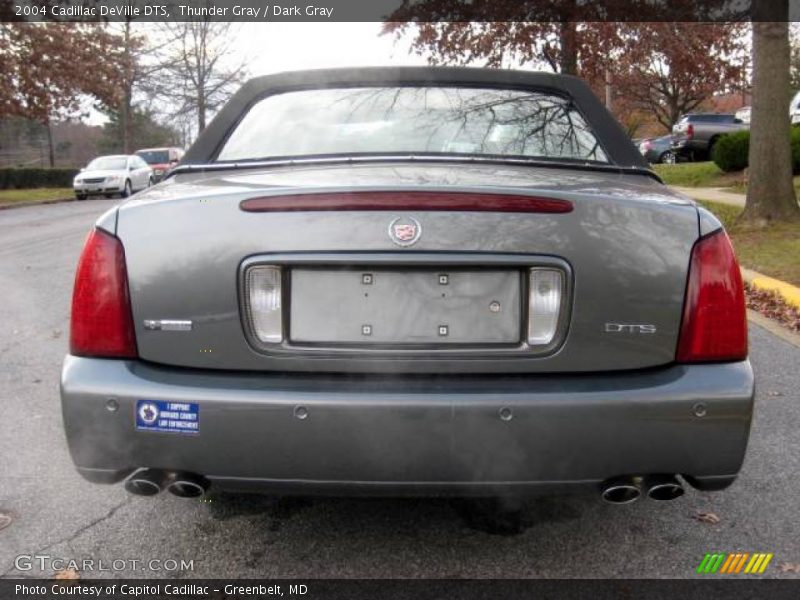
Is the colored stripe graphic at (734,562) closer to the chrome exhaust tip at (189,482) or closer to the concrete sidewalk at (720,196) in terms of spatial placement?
the chrome exhaust tip at (189,482)

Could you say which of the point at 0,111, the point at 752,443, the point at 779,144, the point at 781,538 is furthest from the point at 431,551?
the point at 0,111

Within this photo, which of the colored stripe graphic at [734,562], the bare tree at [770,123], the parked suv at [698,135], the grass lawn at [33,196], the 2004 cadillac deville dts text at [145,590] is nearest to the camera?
the 2004 cadillac deville dts text at [145,590]

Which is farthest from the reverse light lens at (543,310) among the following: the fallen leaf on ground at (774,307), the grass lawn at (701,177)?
the grass lawn at (701,177)

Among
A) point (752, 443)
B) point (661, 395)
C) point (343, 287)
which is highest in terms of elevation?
point (343, 287)

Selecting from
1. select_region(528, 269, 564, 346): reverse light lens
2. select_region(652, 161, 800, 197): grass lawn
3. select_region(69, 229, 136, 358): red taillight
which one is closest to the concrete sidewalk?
select_region(652, 161, 800, 197): grass lawn

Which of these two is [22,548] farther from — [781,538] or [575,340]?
[781,538]

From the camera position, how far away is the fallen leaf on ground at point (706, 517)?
2.85m

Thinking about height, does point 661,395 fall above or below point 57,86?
below

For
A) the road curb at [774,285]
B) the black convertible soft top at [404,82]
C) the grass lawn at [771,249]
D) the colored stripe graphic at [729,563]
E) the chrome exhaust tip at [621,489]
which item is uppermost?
the black convertible soft top at [404,82]

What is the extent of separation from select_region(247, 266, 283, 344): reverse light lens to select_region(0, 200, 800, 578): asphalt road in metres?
0.84

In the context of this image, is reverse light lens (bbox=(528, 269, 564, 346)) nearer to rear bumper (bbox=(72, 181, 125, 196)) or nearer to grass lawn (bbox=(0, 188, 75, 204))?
grass lawn (bbox=(0, 188, 75, 204))

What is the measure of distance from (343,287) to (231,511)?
1236mm

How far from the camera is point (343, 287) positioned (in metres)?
2.17

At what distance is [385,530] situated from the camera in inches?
108
